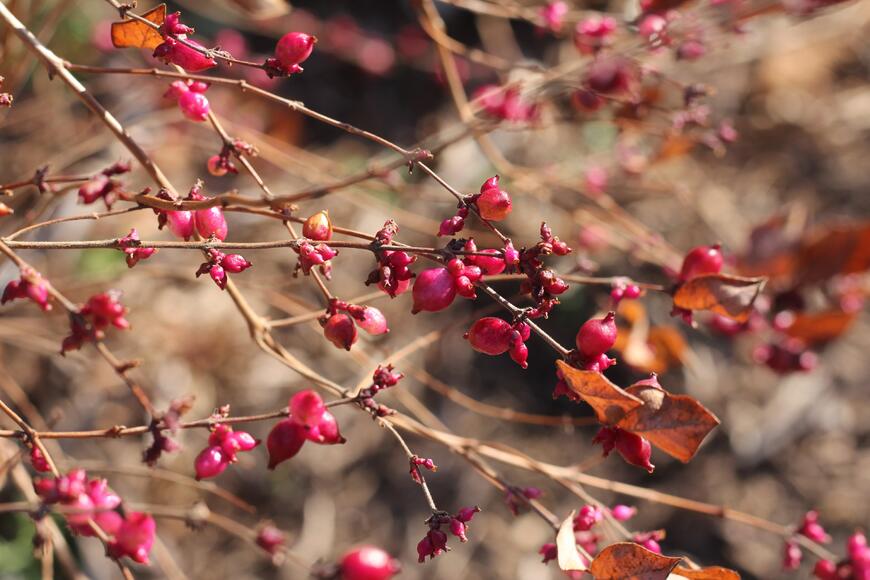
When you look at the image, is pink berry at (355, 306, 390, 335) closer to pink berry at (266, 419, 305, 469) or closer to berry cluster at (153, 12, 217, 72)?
pink berry at (266, 419, 305, 469)

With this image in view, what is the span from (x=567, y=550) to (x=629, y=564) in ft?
0.25

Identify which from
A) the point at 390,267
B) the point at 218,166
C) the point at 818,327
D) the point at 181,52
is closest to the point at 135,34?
the point at 181,52

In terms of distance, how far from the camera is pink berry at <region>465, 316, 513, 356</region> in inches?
35.0

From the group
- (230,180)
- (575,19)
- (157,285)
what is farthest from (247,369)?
(575,19)

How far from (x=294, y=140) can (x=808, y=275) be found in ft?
5.49

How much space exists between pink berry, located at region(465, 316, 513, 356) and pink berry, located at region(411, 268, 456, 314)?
0.06 metres

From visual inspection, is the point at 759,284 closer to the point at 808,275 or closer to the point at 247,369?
the point at 808,275

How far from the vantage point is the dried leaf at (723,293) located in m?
1.05

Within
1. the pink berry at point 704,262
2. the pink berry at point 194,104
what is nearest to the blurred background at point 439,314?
the pink berry at point 704,262

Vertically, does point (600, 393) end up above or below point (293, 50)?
below

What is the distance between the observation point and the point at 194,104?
0.99 m

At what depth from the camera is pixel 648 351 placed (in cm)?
158

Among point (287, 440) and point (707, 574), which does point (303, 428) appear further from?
point (707, 574)

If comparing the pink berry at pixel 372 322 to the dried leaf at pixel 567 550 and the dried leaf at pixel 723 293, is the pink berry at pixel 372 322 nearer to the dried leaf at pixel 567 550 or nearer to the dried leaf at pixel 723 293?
the dried leaf at pixel 567 550
